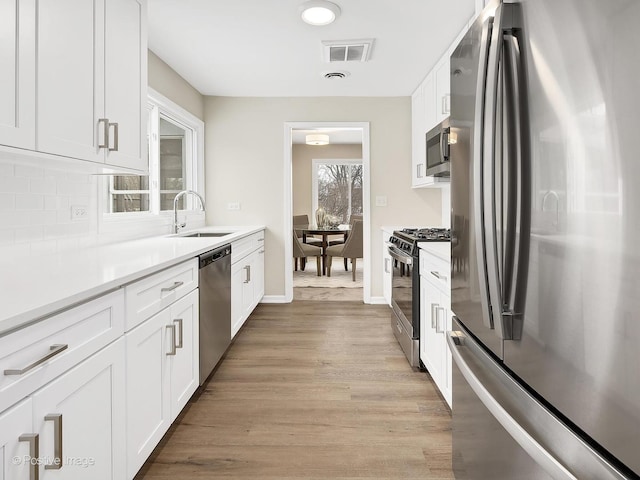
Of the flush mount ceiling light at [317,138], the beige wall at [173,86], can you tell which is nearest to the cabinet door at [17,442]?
the beige wall at [173,86]

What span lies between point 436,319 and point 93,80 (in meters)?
2.08

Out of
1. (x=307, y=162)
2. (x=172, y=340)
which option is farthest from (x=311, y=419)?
(x=307, y=162)

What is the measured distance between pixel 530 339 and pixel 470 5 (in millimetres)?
2479

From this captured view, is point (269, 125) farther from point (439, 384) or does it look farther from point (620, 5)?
point (620, 5)

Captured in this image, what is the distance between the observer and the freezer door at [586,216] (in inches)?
24.6

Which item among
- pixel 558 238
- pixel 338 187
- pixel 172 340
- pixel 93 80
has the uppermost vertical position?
pixel 338 187

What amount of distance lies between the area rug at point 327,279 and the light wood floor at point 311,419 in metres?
2.48

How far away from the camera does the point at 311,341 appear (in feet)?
11.3

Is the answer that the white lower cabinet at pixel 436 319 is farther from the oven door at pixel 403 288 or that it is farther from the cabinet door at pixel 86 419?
the cabinet door at pixel 86 419

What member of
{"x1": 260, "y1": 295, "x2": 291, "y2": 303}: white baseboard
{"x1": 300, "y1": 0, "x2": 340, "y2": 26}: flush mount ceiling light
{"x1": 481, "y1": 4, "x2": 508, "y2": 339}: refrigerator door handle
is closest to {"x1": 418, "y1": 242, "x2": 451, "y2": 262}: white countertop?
{"x1": 481, "y1": 4, "x2": 508, "y2": 339}: refrigerator door handle

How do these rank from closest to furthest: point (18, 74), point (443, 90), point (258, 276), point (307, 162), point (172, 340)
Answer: point (18, 74)
point (172, 340)
point (443, 90)
point (258, 276)
point (307, 162)

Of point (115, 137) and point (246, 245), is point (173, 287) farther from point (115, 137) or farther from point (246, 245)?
point (246, 245)

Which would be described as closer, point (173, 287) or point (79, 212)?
point (173, 287)

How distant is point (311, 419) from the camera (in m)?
2.16
